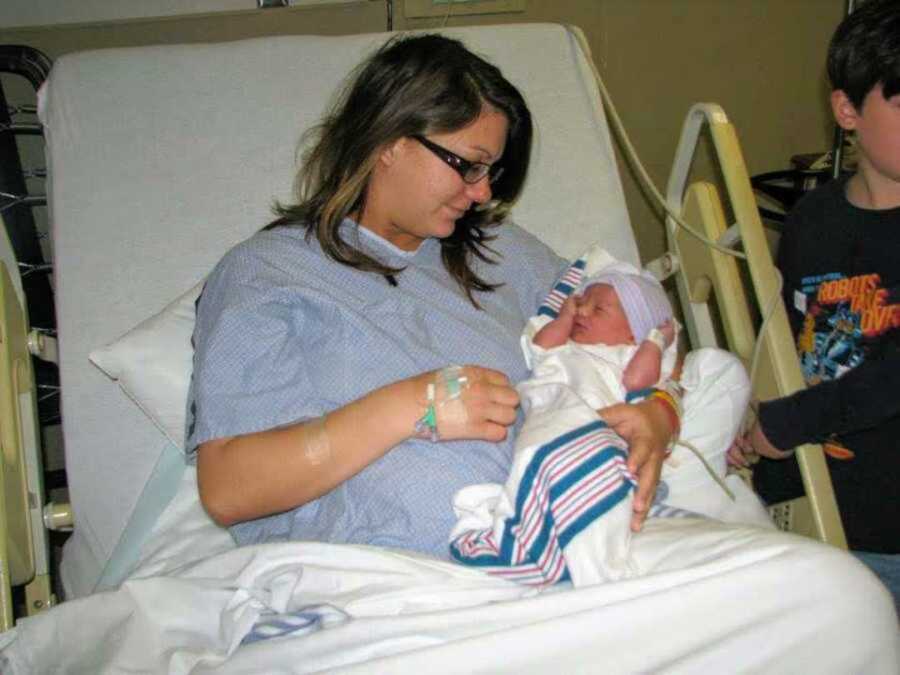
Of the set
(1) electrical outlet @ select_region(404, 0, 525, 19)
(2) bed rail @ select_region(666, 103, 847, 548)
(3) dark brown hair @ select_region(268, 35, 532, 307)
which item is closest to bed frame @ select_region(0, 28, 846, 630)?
(2) bed rail @ select_region(666, 103, 847, 548)

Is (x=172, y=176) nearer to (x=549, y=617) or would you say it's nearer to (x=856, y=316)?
(x=549, y=617)

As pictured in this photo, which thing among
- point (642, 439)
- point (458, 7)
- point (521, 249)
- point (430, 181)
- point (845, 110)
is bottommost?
point (642, 439)

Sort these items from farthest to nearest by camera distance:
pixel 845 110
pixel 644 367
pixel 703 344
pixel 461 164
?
1. pixel 703 344
2. pixel 845 110
3. pixel 644 367
4. pixel 461 164

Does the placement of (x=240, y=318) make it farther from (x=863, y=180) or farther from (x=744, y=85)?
(x=744, y=85)

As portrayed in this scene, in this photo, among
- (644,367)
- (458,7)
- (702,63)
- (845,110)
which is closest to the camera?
(644,367)

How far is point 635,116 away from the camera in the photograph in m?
2.92

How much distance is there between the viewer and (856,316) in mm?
1550

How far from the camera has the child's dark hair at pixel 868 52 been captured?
4.83 ft

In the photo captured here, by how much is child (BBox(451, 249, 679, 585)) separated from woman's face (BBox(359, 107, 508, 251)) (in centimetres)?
29

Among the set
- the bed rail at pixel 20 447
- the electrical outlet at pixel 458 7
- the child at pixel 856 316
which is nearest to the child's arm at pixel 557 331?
the child at pixel 856 316

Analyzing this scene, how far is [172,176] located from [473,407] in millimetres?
947

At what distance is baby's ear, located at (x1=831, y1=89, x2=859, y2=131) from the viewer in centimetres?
157

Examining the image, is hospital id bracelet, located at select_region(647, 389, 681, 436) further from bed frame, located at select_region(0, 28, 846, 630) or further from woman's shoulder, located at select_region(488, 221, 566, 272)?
woman's shoulder, located at select_region(488, 221, 566, 272)

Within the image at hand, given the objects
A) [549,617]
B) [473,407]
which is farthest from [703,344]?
[549,617]
